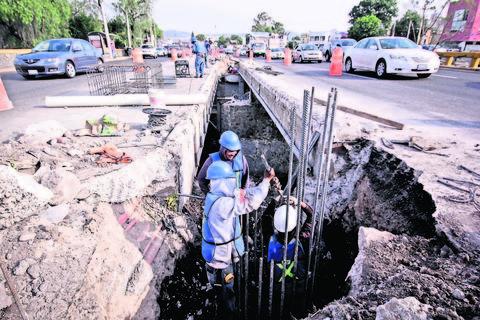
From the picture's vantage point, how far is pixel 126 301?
262cm

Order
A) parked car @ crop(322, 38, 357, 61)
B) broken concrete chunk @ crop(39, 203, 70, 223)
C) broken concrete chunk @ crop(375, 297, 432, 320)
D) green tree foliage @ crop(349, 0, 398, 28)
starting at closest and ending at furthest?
broken concrete chunk @ crop(375, 297, 432, 320) → broken concrete chunk @ crop(39, 203, 70, 223) → parked car @ crop(322, 38, 357, 61) → green tree foliage @ crop(349, 0, 398, 28)

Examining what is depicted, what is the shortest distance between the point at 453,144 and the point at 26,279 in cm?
474

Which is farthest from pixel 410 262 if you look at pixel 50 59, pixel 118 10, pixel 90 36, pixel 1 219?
pixel 118 10

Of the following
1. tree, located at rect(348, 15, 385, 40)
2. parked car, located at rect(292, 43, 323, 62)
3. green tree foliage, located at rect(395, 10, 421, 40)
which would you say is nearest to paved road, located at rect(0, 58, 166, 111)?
parked car, located at rect(292, 43, 323, 62)

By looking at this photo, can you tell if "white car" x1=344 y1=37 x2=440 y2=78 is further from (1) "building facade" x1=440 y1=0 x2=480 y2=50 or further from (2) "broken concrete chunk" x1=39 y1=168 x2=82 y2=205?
(1) "building facade" x1=440 y1=0 x2=480 y2=50

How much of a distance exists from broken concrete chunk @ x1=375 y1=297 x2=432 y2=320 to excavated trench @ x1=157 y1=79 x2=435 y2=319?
113 centimetres

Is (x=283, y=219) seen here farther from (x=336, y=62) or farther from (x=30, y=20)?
(x=30, y=20)

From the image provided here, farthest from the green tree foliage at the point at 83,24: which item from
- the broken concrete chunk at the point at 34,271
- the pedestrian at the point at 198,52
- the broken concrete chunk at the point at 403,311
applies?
the broken concrete chunk at the point at 403,311

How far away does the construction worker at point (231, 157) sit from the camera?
10.2 feet

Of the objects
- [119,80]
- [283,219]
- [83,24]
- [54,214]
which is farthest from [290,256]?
[83,24]

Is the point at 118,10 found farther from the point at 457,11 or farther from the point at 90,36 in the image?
the point at 457,11

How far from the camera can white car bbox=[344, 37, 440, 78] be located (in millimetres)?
9547

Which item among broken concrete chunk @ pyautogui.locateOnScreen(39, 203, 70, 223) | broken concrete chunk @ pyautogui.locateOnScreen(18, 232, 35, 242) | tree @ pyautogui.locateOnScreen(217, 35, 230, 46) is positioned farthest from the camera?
tree @ pyautogui.locateOnScreen(217, 35, 230, 46)

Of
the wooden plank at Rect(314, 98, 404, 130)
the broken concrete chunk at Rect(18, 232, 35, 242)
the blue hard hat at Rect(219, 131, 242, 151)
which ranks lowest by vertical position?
the broken concrete chunk at Rect(18, 232, 35, 242)
